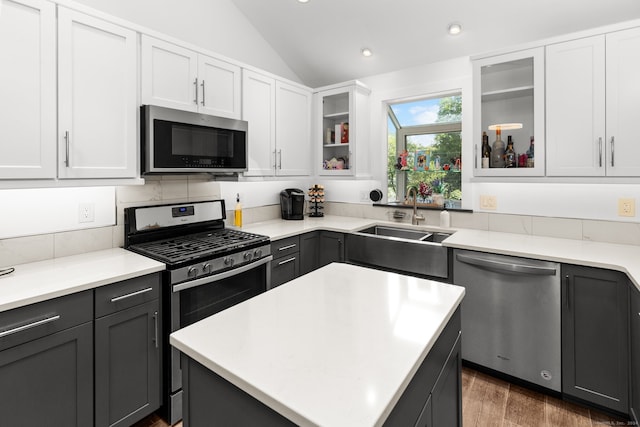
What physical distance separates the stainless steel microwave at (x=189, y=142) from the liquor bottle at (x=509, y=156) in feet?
6.44

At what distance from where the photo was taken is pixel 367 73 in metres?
3.43

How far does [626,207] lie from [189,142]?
2.99 metres

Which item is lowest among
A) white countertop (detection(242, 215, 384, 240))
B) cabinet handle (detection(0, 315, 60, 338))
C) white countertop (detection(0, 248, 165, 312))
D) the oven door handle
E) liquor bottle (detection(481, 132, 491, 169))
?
cabinet handle (detection(0, 315, 60, 338))

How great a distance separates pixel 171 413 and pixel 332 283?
125 cm

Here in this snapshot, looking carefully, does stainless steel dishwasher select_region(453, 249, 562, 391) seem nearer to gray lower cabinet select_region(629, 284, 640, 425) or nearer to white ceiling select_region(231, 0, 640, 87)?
gray lower cabinet select_region(629, 284, 640, 425)

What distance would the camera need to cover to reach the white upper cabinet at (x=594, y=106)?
202cm

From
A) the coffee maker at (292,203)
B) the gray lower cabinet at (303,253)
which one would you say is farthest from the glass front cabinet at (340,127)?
the gray lower cabinet at (303,253)

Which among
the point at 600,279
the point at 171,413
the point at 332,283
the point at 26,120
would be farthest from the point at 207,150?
the point at 600,279

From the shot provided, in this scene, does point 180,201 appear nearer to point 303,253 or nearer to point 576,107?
point 303,253

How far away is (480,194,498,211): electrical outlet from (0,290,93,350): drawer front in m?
2.80

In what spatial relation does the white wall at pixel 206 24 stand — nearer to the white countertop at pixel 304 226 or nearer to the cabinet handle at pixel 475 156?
the white countertop at pixel 304 226

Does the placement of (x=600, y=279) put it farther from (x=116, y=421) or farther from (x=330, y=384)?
(x=116, y=421)

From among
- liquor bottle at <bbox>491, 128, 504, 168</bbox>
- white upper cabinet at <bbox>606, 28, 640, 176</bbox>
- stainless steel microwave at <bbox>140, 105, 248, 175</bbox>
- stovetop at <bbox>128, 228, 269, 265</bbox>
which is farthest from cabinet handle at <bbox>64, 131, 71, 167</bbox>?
white upper cabinet at <bbox>606, 28, 640, 176</bbox>

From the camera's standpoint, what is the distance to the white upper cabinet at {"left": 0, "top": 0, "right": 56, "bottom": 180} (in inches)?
60.6
